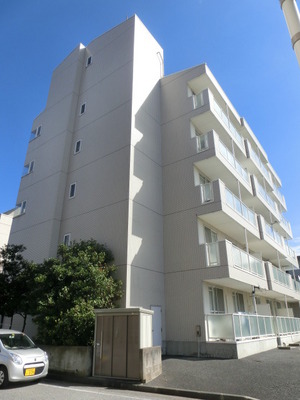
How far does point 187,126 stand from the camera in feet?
58.4

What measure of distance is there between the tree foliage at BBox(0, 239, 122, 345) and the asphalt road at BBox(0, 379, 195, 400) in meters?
2.03

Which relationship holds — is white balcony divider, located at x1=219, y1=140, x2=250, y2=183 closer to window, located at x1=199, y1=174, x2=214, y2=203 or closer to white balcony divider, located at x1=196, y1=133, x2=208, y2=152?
white balcony divider, located at x1=196, y1=133, x2=208, y2=152

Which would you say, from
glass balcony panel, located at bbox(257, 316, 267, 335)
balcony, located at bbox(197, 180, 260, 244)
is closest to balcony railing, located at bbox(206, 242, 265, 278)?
balcony, located at bbox(197, 180, 260, 244)

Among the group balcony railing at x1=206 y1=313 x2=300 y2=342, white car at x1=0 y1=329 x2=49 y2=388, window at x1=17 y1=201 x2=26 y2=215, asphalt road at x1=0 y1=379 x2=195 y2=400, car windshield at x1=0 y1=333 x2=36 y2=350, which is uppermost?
window at x1=17 y1=201 x2=26 y2=215

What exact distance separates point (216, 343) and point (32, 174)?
52.4ft

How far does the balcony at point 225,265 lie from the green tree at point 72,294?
437 centimetres

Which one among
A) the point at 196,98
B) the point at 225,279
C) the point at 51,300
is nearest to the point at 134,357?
the point at 51,300

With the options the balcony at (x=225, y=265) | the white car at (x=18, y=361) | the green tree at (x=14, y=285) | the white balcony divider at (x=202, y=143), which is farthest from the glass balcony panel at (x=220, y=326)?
the white balcony divider at (x=202, y=143)

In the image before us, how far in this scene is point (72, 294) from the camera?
11664 mm

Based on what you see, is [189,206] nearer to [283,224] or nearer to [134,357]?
[134,357]

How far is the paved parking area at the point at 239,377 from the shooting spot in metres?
7.55

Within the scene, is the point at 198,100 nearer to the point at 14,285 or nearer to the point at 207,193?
the point at 207,193

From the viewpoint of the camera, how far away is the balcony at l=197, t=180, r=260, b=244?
48.9ft

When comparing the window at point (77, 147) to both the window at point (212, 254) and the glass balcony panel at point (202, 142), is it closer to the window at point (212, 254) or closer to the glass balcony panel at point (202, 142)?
the glass balcony panel at point (202, 142)
